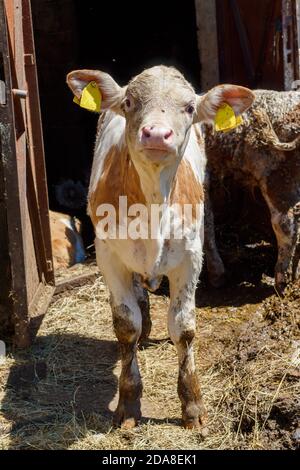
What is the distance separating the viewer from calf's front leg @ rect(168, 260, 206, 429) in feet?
14.6

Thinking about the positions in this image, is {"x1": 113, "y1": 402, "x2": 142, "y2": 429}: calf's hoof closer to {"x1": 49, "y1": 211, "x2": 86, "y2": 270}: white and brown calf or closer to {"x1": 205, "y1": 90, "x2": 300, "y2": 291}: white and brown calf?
{"x1": 205, "y1": 90, "x2": 300, "y2": 291}: white and brown calf

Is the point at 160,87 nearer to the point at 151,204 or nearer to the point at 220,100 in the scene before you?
the point at 220,100

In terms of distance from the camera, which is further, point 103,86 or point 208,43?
point 208,43

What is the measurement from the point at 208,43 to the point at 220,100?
4.01 m

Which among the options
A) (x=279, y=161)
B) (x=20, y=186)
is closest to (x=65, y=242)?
(x=20, y=186)

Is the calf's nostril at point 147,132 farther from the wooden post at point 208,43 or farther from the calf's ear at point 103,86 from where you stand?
the wooden post at point 208,43

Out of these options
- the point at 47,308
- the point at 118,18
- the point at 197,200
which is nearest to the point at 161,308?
the point at 47,308

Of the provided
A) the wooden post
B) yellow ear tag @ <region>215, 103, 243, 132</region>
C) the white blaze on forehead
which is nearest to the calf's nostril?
the white blaze on forehead

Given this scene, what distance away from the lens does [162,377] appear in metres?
5.12

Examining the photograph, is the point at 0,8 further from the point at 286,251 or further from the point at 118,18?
the point at 118,18

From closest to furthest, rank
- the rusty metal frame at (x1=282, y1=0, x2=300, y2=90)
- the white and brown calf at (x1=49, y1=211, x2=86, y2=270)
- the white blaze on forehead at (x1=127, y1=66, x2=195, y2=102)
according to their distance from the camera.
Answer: the white blaze on forehead at (x1=127, y1=66, x2=195, y2=102) < the rusty metal frame at (x1=282, y1=0, x2=300, y2=90) < the white and brown calf at (x1=49, y1=211, x2=86, y2=270)

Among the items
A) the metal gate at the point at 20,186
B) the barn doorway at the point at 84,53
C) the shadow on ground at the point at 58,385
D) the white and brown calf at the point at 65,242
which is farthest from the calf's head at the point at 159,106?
the barn doorway at the point at 84,53

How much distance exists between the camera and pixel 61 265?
725 centimetres
